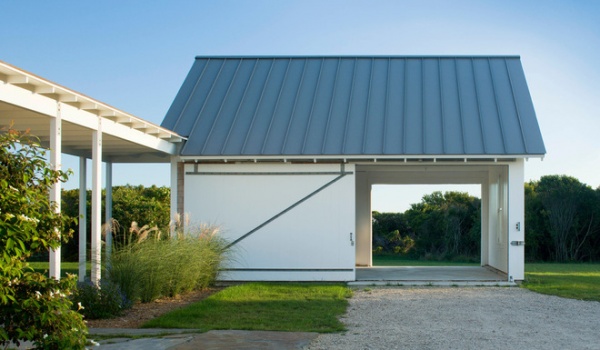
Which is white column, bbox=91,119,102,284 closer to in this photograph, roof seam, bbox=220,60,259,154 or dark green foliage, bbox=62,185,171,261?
roof seam, bbox=220,60,259,154

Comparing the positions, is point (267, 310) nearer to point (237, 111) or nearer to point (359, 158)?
point (359, 158)

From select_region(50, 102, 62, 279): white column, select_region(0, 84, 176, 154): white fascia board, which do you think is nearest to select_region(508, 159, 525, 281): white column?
select_region(0, 84, 176, 154): white fascia board

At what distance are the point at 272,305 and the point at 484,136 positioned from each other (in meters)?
6.20

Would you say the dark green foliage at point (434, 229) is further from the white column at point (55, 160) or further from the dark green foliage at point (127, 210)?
the white column at point (55, 160)

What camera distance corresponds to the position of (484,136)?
14.2 metres

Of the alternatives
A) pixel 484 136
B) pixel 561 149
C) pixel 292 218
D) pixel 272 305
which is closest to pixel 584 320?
pixel 272 305

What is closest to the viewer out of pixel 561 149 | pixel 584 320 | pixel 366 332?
pixel 366 332

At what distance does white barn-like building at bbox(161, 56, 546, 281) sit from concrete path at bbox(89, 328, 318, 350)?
604cm

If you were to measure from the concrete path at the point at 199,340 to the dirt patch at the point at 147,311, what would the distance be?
0.66 m

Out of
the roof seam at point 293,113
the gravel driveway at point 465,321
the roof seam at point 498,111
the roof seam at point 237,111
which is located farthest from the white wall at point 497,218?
the roof seam at point 237,111

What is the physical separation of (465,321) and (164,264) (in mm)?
4707

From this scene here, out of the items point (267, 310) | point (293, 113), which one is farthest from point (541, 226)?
point (267, 310)

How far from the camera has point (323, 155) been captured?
14.0 meters

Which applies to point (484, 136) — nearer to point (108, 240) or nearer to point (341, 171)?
point (341, 171)
